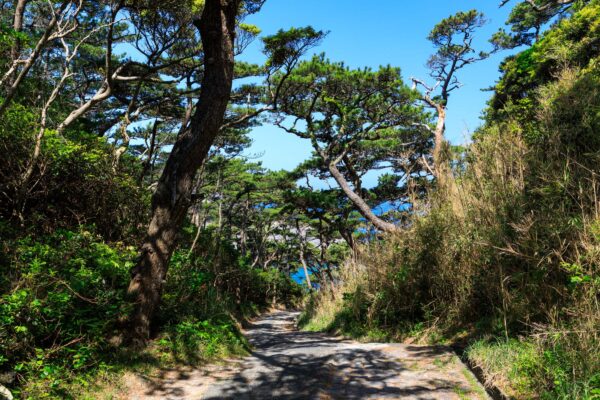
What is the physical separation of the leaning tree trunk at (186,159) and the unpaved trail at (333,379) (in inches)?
37.3

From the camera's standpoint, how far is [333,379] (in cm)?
392

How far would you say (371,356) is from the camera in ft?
15.2

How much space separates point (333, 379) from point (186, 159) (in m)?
3.01

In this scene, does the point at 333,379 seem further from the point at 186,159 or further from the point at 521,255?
the point at 186,159

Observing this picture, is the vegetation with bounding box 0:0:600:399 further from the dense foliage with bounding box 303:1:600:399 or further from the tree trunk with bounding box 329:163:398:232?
the tree trunk with bounding box 329:163:398:232

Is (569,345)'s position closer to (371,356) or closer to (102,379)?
(371,356)

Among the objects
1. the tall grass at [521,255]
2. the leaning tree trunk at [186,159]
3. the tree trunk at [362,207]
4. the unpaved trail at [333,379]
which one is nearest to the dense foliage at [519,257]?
the tall grass at [521,255]

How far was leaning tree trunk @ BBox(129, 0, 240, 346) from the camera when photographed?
15.4 ft

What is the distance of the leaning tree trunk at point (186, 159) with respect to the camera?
15.4 ft

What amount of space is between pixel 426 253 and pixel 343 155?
22.8 ft

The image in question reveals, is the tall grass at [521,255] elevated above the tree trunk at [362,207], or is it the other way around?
the tree trunk at [362,207]

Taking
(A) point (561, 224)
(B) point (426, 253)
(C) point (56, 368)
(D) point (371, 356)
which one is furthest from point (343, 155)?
(C) point (56, 368)

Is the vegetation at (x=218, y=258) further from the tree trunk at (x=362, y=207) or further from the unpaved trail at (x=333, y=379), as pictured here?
the tree trunk at (x=362, y=207)

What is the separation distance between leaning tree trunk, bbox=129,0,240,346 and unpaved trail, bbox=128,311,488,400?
95 cm
